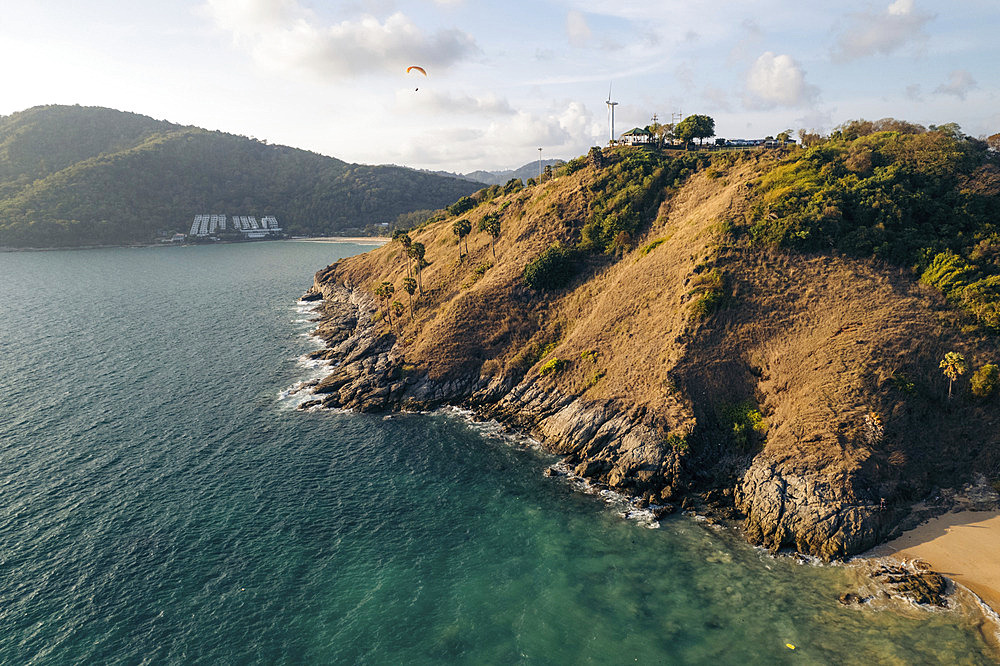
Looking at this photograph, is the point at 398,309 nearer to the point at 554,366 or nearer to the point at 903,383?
the point at 554,366

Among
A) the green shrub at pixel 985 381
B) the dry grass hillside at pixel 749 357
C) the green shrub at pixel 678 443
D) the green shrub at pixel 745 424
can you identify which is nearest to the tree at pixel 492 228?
the dry grass hillside at pixel 749 357

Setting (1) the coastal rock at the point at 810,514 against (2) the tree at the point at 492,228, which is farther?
(2) the tree at the point at 492,228

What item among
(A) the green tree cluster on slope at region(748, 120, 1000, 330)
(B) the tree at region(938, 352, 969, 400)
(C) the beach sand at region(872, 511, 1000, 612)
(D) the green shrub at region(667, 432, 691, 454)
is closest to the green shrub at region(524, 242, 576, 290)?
(A) the green tree cluster on slope at region(748, 120, 1000, 330)

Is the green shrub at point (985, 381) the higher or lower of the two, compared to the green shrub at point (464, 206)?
lower

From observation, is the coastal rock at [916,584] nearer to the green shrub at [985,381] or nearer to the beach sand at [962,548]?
the beach sand at [962,548]

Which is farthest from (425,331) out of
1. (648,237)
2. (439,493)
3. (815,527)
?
(815,527)

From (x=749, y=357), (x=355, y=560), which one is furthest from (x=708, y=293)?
(x=355, y=560)

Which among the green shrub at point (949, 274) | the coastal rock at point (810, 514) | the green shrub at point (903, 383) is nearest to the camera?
the coastal rock at point (810, 514)

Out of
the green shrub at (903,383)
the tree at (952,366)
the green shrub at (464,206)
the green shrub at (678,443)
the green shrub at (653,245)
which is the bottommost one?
the green shrub at (678,443)

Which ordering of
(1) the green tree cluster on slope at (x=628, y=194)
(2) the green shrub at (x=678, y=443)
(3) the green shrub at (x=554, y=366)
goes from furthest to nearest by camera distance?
1. (1) the green tree cluster on slope at (x=628, y=194)
2. (3) the green shrub at (x=554, y=366)
3. (2) the green shrub at (x=678, y=443)
